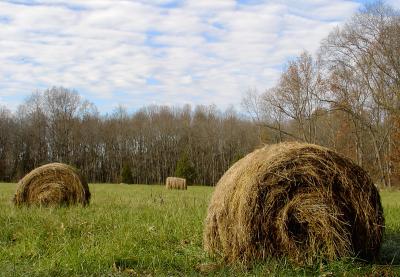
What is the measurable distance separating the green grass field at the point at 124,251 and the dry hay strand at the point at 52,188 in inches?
143

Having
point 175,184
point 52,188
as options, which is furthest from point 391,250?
point 175,184

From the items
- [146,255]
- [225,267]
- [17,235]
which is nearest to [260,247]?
[225,267]

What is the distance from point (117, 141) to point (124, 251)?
234 feet

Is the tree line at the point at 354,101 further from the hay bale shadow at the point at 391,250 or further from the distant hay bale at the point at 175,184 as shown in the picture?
the hay bale shadow at the point at 391,250

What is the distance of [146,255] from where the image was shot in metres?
6.19

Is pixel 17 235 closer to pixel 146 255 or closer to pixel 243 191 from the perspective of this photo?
pixel 146 255

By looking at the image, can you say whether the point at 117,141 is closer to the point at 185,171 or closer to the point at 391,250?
the point at 185,171

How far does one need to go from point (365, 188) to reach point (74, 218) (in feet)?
17.3

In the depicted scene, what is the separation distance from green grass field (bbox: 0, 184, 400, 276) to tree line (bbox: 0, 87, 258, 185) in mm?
61379

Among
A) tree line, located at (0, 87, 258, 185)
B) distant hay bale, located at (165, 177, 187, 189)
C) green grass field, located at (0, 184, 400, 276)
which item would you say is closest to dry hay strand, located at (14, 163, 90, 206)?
green grass field, located at (0, 184, 400, 276)

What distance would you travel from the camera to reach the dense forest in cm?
4672

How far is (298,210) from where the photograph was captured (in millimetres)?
6293

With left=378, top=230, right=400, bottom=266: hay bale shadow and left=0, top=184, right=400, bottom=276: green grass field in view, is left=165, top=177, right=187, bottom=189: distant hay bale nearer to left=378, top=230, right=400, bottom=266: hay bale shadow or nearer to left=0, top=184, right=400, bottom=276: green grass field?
left=0, top=184, right=400, bottom=276: green grass field

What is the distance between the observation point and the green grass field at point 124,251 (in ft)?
18.4
